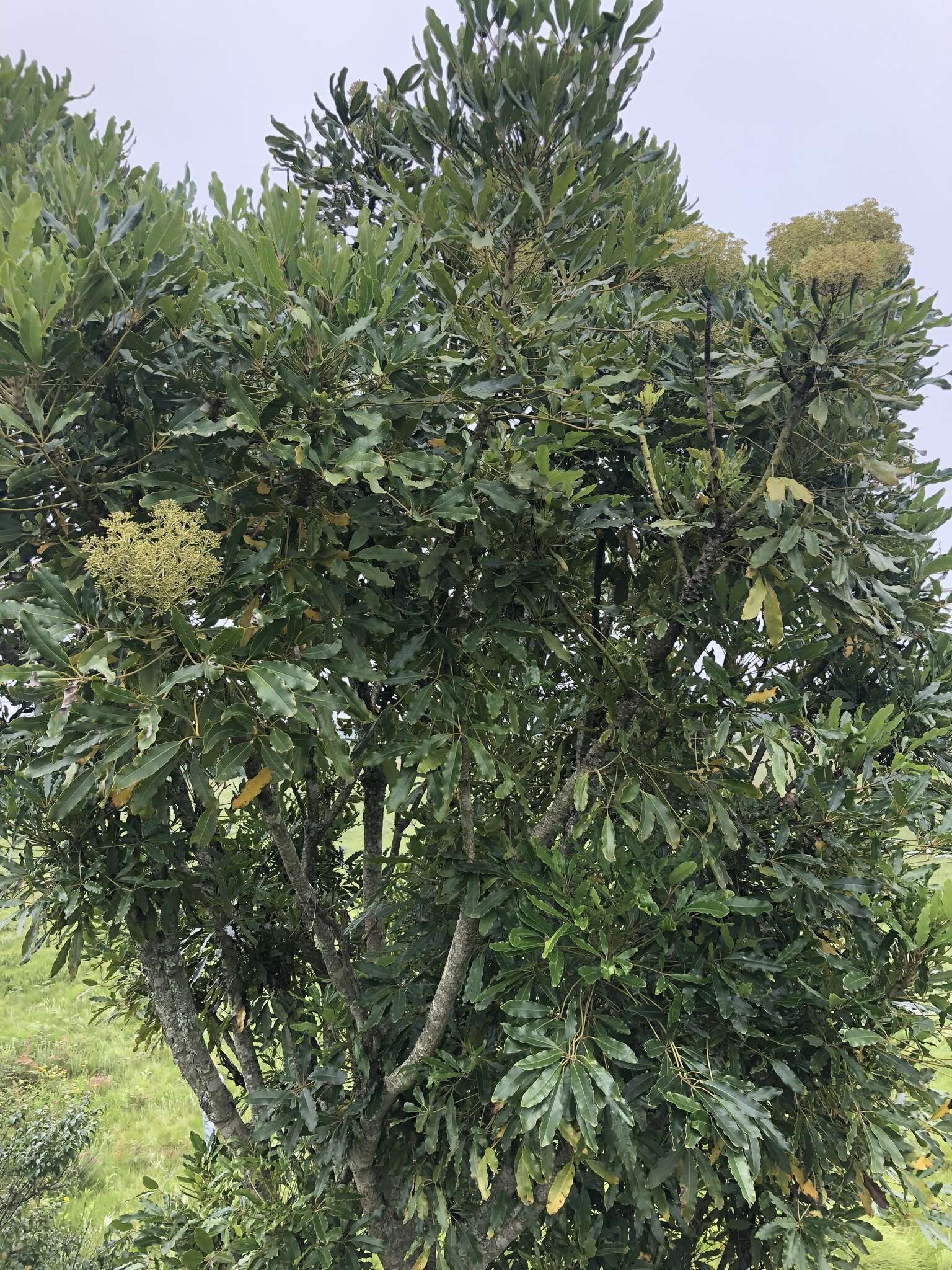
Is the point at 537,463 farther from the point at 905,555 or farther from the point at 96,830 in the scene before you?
the point at 96,830

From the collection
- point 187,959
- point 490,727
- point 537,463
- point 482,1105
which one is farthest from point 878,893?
point 187,959

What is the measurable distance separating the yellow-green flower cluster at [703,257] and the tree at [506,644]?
0.8 inches

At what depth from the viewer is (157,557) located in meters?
1.78

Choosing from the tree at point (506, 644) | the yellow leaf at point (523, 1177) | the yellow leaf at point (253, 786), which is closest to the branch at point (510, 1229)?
the tree at point (506, 644)

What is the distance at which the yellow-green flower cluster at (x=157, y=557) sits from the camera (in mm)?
1776

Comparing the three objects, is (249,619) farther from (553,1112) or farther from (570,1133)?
(570,1133)

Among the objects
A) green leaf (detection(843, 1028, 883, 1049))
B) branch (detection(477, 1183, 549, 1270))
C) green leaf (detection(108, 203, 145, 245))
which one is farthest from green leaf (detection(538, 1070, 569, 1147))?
green leaf (detection(108, 203, 145, 245))

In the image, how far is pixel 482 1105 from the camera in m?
2.87

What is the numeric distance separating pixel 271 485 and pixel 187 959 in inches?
103

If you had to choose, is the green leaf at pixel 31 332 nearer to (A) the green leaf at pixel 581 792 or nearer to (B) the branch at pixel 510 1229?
(A) the green leaf at pixel 581 792

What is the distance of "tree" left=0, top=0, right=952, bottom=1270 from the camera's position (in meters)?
2.02

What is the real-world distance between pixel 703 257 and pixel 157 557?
234 cm

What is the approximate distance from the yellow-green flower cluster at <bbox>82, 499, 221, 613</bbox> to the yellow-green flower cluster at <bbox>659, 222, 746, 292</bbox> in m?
1.97

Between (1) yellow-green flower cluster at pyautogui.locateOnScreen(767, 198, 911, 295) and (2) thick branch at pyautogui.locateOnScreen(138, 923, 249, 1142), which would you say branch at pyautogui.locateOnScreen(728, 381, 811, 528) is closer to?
(1) yellow-green flower cluster at pyautogui.locateOnScreen(767, 198, 911, 295)
